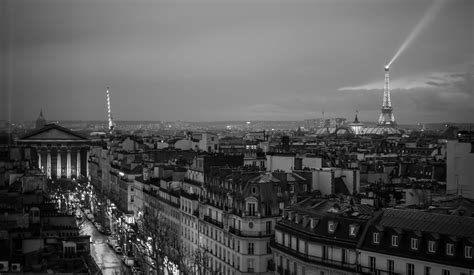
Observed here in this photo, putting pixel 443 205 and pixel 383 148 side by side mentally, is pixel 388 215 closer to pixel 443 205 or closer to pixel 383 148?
pixel 443 205

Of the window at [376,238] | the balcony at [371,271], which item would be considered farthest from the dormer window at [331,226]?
the balcony at [371,271]

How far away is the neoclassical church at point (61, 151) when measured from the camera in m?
128

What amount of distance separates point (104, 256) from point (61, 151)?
8407 centimetres

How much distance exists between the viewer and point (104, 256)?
51969mm

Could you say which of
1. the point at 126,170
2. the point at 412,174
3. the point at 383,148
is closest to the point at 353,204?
the point at 412,174

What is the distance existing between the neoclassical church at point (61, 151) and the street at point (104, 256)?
64.8 metres

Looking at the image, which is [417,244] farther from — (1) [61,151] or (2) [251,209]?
(1) [61,151]

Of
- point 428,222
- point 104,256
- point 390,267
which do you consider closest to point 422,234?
point 428,222

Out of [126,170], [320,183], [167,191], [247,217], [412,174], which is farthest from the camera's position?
[126,170]

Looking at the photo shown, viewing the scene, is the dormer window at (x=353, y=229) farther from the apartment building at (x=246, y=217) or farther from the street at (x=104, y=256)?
the street at (x=104, y=256)

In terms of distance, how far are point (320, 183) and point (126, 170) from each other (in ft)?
123

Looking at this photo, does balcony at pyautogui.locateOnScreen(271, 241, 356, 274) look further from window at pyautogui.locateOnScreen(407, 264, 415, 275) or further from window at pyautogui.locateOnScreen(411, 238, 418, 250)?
window at pyautogui.locateOnScreen(411, 238, 418, 250)

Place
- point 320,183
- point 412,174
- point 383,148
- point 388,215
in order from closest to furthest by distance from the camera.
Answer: point 388,215 < point 320,183 < point 412,174 < point 383,148

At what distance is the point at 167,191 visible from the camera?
5019 centimetres
